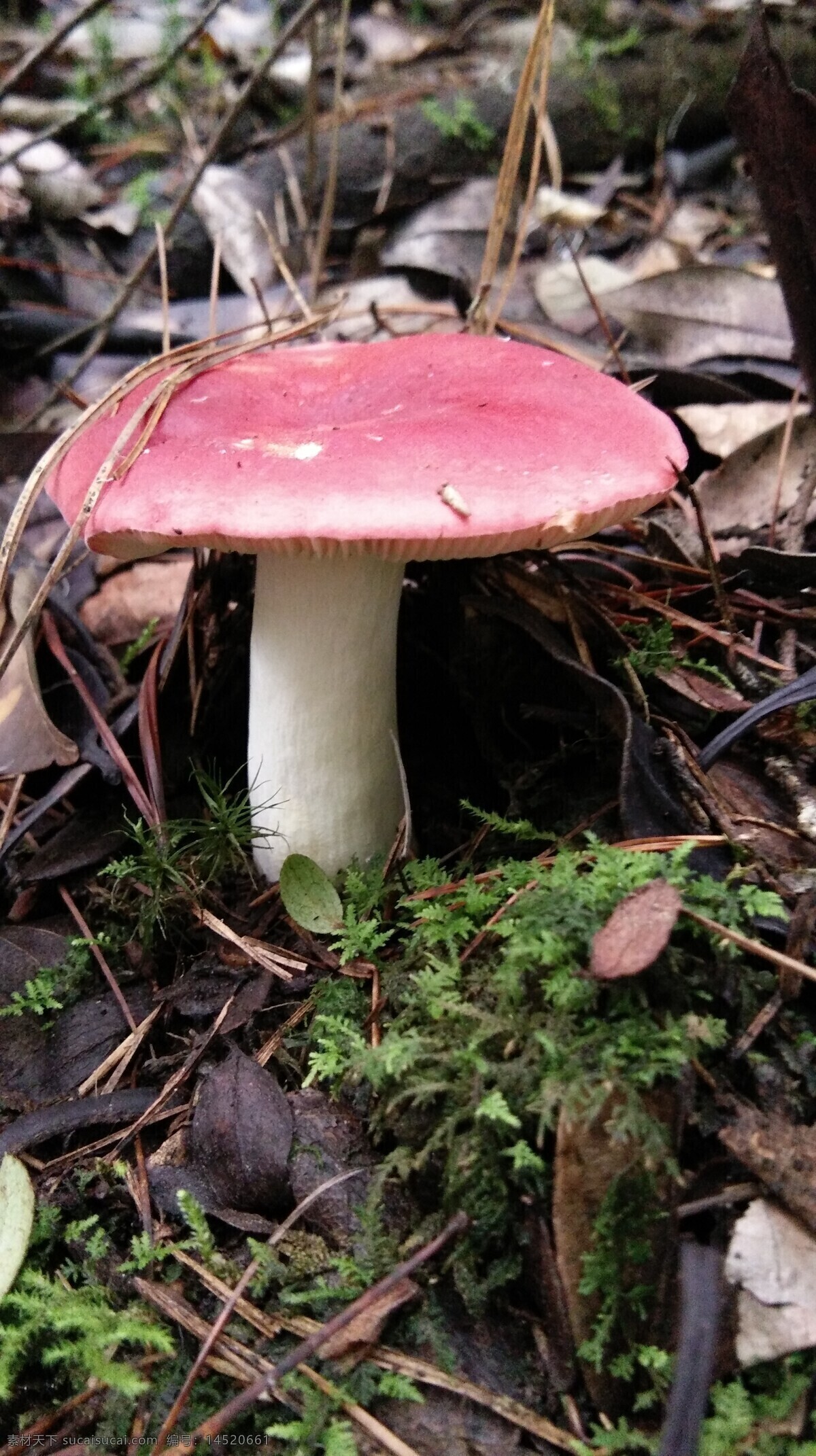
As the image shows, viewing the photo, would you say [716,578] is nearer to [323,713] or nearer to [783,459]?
[783,459]

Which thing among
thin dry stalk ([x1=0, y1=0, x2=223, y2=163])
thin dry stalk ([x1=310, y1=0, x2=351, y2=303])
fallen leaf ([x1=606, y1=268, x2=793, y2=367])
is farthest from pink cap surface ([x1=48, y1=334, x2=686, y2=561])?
thin dry stalk ([x1=0, y1=0, x2=223, y2=163])

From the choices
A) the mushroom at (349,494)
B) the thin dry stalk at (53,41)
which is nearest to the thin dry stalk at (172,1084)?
the mushroom at (349,494)

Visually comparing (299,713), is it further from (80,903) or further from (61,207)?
(61,207)

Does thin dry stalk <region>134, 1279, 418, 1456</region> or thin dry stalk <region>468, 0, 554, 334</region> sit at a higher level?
thin dry stalk <region>468, 0, 554, 334</region>

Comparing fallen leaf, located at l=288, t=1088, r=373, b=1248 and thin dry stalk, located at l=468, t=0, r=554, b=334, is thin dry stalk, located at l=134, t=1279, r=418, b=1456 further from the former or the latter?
thin dry stalk, located at l=468, t=0, r=554, b=334

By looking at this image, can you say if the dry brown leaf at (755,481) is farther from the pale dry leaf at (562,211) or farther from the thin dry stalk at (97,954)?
the pale dry leaf at (562,211)

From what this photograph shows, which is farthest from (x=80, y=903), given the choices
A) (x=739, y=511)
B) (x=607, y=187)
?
(x=607, y=187)

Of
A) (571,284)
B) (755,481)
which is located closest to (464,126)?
(571,284)
